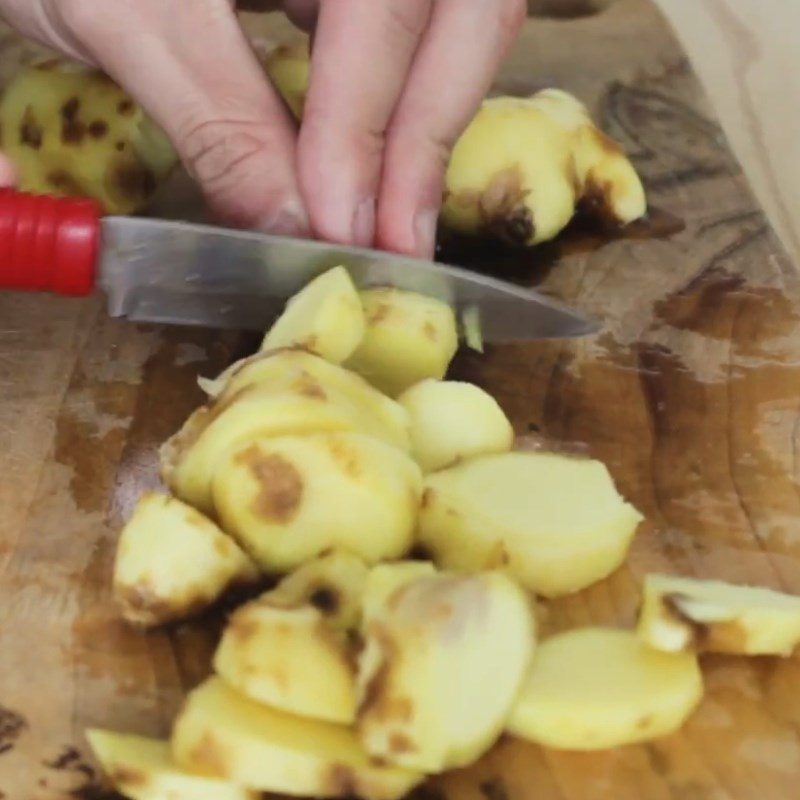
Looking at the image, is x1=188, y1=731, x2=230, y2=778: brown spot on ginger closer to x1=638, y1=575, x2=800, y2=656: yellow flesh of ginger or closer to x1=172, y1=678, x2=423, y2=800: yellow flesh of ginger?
x1=172, y1=678, x2=423, y2=800: yellow flesh of ginger

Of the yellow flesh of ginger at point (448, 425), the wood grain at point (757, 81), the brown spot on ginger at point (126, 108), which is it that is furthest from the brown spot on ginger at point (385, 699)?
the wood grain at point (757, 81)

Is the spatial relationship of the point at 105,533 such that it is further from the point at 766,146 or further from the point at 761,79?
the point at 761,79

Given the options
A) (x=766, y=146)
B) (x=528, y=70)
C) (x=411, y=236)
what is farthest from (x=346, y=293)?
(x=766, y=146)

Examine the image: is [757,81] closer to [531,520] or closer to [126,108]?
[126,108]

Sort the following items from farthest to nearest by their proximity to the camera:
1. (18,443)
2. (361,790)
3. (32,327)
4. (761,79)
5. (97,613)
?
(761,79)
(32,327)
(18,443)
(97,613)
(361,790)

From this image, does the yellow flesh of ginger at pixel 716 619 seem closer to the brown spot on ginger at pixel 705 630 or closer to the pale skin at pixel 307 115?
the brown spot on ginger at pixel 705 630

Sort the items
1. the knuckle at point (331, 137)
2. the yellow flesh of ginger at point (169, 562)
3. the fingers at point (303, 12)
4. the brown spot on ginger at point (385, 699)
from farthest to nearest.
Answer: the fingers at point (303, 12), the knuckle at point (331, 137), the yellow flesh of ginger at point (169, 562), the brown spot on ginger at point (385, 699)

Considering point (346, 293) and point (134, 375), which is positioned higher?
point (346, 293)

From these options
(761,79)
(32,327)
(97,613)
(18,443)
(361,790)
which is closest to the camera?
(361,790)
